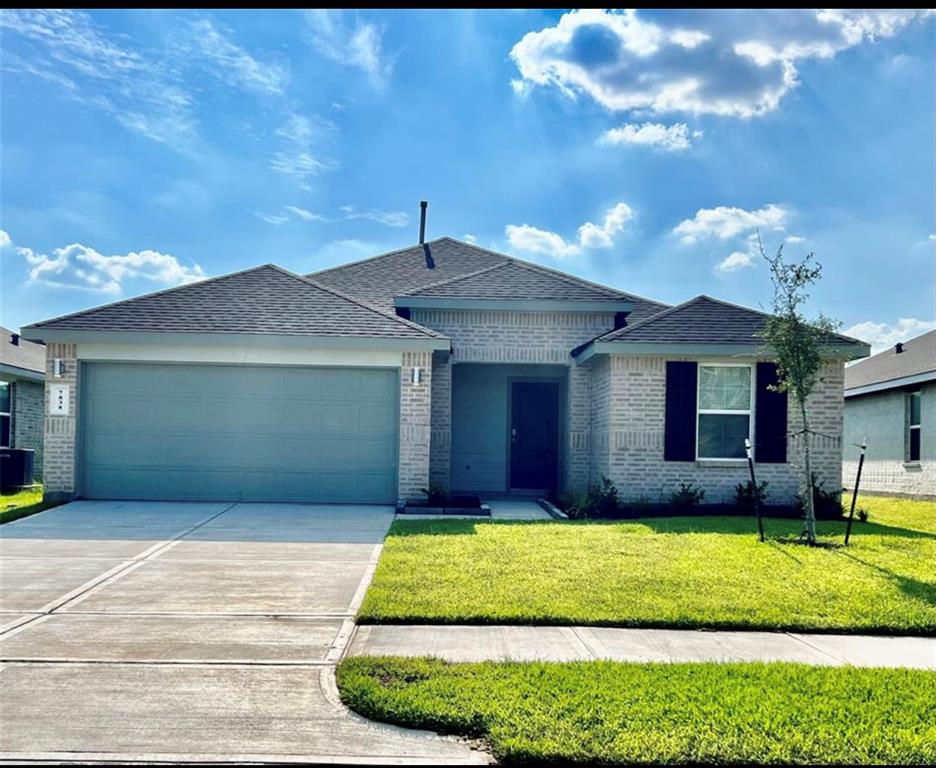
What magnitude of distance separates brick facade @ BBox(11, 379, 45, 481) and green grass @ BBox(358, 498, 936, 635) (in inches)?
522

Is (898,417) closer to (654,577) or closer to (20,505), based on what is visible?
(654,577)

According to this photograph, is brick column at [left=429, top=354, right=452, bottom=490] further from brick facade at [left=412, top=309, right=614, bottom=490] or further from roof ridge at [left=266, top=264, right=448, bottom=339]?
roof ridge at [left=266, top=264, right=448, bottom=339]

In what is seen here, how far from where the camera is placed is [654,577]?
8344 millimetres

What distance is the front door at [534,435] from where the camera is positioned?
56.2 feet

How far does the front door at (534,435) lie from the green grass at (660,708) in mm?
11668

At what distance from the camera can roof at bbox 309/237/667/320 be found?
15.9 metres

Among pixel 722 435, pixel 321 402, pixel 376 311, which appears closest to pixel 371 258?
pixel 376 311

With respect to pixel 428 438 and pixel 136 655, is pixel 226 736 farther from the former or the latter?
pixel 428 438

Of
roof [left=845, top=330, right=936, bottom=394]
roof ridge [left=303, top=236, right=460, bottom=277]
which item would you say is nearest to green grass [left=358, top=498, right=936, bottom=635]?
roof [left=845, top=330, right=936, bottom=394]

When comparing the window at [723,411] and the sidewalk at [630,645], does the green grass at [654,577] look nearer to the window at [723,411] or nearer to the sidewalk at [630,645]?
the sidewalk at [630,645]

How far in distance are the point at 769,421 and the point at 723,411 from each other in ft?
2.73

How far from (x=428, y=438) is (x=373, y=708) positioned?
9.20m

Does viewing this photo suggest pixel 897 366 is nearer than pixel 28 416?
No

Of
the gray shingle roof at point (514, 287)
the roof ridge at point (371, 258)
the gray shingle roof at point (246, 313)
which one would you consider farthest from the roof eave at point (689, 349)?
the roof ridge at point (371, 258)
